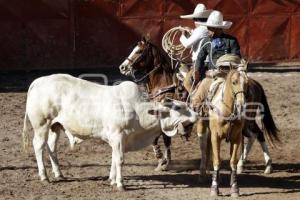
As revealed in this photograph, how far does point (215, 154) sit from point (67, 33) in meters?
10.1

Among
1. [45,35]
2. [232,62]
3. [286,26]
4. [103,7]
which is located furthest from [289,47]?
[232,62]

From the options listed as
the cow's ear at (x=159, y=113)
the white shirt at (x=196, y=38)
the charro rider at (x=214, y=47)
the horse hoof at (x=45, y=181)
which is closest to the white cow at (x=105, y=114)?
the cow's ear at (x=159, y=113)

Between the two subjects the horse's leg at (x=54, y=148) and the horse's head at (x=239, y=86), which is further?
the horse's leg at (x=54, y=148)

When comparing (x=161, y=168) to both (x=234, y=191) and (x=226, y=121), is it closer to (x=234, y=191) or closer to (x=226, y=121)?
(x=234, y=191)

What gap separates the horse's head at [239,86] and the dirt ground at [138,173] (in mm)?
1313

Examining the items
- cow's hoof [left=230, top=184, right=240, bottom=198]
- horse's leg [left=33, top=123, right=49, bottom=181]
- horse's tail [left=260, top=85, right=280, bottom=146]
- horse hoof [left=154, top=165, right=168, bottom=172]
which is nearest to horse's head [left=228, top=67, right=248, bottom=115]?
cow's hoof [left=230, top=184, right=240, bottom=198]

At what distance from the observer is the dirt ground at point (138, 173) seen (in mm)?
10258

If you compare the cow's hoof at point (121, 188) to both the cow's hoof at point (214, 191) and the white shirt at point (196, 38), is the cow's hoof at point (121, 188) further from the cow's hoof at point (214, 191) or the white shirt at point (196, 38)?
the white shirt at point (196, 38)

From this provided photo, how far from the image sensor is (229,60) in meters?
10.1

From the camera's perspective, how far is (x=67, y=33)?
19.6 meters

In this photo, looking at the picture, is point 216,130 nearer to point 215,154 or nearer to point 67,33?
point 215,154

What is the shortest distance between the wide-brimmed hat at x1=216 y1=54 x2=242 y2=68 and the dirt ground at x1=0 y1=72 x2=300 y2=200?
1657 millimetres

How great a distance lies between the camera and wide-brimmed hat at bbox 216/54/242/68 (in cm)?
1005

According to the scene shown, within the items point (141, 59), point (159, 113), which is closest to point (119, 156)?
point (159, 113)
